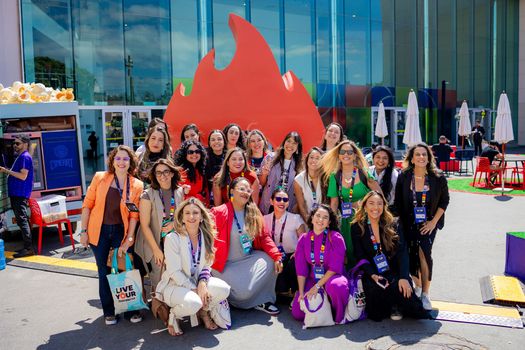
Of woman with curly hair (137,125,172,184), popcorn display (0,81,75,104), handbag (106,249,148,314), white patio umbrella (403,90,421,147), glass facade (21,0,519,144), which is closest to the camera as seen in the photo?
handbag (106,249,148,314)

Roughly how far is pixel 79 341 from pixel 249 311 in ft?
5.20

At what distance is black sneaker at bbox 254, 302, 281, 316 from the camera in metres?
4.56

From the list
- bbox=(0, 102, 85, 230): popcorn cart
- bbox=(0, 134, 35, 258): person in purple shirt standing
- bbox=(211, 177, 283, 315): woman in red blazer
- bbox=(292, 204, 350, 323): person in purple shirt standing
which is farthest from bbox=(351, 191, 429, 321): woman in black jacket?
bbox=(0, 102, 85, 230): popcorn cart

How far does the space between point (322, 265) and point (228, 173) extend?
149cm

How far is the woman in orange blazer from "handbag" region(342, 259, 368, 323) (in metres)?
1.99

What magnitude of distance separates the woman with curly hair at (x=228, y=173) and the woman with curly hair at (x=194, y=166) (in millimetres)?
216

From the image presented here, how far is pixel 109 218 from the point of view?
14.6ft

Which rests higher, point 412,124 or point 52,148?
point 412,124

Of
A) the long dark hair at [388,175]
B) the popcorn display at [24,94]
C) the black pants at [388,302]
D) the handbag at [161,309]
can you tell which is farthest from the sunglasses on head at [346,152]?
the popcorn display at [24,94]

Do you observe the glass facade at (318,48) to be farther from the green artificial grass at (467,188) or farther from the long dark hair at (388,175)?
the long dark hair at (388,175)

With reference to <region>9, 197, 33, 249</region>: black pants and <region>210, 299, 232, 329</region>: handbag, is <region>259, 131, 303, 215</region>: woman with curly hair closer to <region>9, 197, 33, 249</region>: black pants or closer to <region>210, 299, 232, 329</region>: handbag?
<region>210, 299, 232, 329</region>: handbag

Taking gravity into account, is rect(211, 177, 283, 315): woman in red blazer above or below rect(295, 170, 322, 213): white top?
below

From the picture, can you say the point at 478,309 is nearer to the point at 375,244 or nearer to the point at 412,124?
the point at 375,244

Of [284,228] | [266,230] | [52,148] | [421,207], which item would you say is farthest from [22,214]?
[421,207]
